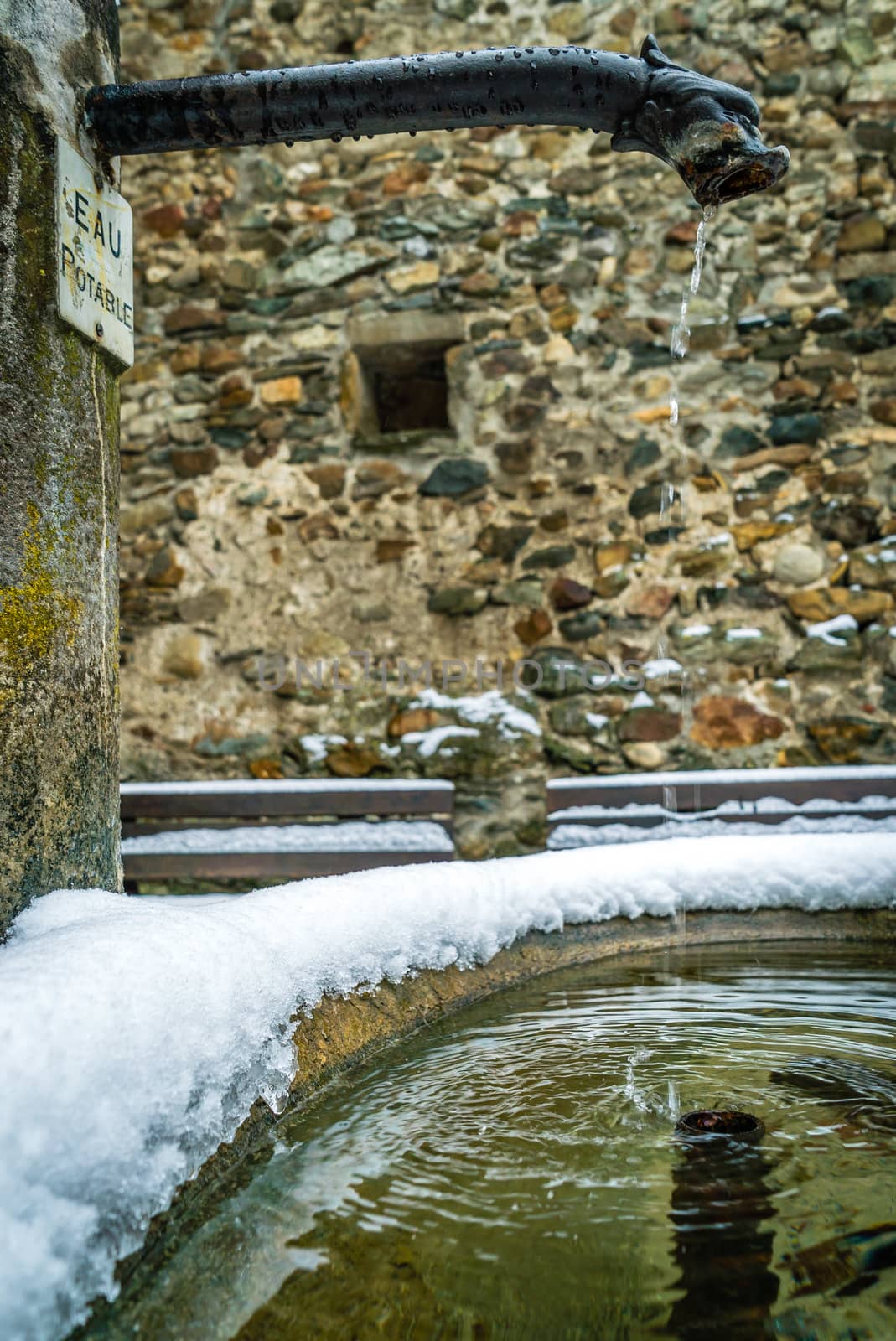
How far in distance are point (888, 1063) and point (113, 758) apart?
1107 millimetres

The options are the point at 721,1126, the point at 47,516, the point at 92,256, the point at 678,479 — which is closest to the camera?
the point at 721,1126

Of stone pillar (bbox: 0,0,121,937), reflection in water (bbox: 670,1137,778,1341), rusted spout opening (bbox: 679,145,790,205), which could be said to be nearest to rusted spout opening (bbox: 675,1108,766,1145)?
reflection in water (bbox: 670,1137,778,1341)

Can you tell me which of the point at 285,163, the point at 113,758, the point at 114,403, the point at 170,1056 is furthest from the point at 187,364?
the point at 170,1056

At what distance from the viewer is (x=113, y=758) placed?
4.30 feet

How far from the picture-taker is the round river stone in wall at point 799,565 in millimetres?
3428

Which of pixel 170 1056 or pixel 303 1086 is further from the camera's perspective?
pixel 303 1086

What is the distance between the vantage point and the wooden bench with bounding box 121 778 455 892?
3.16m

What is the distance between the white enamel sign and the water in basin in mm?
1032

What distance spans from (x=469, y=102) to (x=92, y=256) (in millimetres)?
550

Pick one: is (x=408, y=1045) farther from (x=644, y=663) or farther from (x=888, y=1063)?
(x=644, y=663)

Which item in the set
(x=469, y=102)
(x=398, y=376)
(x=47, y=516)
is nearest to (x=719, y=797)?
(x=398, y=376)

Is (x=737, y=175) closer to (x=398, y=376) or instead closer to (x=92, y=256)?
(x=92, y=256)

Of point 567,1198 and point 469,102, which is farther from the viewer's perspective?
point 469,102

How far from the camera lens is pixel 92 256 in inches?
50.4
